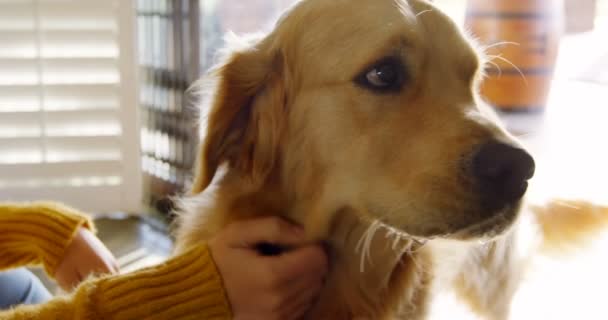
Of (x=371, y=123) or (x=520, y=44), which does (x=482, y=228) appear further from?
(x=520, y=44)

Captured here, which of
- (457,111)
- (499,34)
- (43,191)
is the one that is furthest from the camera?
(43,191)

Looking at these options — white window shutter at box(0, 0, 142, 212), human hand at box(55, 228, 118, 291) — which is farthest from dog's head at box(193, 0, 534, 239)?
white window shutter at box(0, 0, 142, 212)

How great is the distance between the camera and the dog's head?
79cm

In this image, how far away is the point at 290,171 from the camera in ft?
3.17

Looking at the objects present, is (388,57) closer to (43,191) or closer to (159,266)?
(159,266)

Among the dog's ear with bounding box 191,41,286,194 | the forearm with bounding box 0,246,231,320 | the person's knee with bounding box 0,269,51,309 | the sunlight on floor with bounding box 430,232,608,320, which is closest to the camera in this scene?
the forearm with bounding box 0,246,231,320

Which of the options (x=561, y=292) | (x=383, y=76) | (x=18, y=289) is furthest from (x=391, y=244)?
(x=18, y=289)

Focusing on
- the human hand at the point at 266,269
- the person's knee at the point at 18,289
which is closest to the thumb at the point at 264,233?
the human hand at the point at 266,269

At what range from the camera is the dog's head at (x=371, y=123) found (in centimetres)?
79

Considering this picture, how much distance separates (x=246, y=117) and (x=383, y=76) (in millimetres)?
238

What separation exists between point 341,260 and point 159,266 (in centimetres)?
27

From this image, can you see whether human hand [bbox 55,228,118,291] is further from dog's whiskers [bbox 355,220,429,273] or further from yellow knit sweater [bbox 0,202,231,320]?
dog's whiskers [bbox 355,220,429,273]

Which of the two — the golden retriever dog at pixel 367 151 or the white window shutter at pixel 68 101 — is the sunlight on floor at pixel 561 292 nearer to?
the golden retriever dog at pixel 367 151

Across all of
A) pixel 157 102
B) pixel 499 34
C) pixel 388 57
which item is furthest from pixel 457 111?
pixel 157 102
